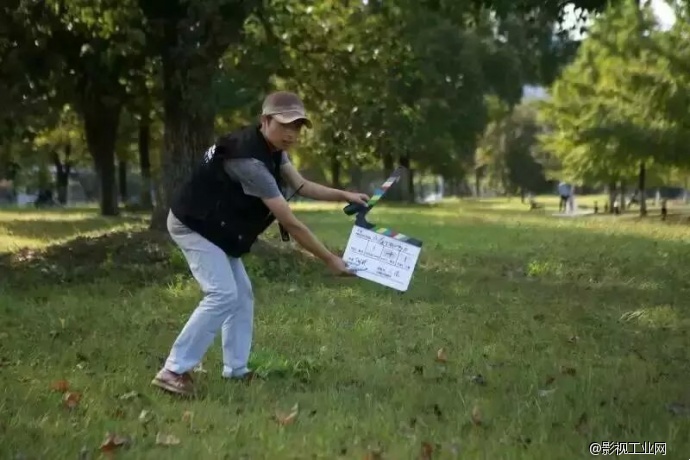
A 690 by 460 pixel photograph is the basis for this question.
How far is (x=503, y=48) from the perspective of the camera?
41094mm

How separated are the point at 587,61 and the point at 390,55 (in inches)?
807

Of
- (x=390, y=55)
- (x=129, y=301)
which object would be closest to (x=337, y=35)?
(x=390, y=55)

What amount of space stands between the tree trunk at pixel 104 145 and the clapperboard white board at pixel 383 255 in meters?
23.9

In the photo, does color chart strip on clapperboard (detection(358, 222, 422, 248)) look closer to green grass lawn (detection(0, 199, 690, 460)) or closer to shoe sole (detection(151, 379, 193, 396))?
green grass lawn (detection(0, 199, 690, 460))

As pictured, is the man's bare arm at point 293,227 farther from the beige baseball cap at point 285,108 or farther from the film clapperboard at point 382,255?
the beige baseball cap at point 285,108

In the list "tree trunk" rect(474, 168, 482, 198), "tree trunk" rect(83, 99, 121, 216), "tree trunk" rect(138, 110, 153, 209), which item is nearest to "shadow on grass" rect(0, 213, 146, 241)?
"tree trunk" rect(83, 99, 121, 216)

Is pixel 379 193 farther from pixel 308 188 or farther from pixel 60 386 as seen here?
A: pixel 60 386

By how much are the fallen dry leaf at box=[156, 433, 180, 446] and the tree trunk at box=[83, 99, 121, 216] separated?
24.5m

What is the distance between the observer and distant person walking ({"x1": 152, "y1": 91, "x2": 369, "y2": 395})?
5.62m

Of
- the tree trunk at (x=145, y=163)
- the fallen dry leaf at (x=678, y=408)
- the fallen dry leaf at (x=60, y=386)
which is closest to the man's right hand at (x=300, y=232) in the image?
the fallen dry leaf at (x=60, y=386)

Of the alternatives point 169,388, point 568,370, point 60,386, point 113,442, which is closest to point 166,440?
point 113,442

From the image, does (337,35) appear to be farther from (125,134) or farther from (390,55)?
(125,134)

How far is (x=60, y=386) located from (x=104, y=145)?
87.0 feet

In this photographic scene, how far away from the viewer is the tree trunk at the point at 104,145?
1188 inches
